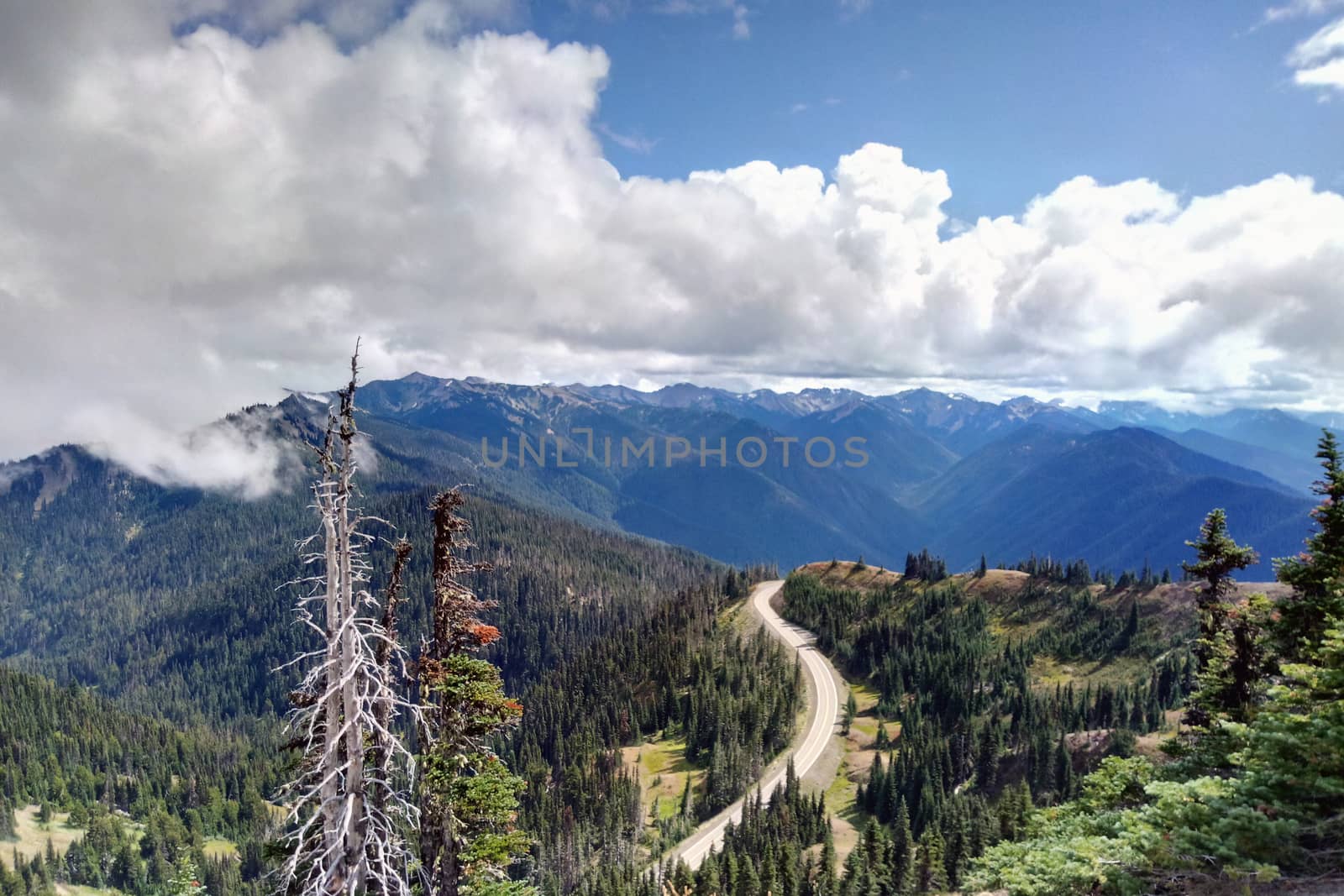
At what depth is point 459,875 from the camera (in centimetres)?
2044

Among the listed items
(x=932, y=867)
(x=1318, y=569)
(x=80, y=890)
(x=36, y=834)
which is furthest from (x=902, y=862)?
(x=36, y=834)

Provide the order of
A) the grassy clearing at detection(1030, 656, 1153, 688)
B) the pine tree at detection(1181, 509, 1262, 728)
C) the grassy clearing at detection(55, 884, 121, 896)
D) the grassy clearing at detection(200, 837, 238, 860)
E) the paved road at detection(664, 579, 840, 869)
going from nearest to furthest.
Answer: the pine tree at detection(1181, 509, 1262, 728), the paved road at detection(664, 579, 840, 869), the grassy clearing at detection(1030, 656, 1153, 688), the grassy clearing at detection(55, 884, 121, 896), the grassy clearing at detection(200, 837, 238, 860)

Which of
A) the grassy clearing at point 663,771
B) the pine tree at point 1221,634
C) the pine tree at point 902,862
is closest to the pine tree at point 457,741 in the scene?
the pine tree at point 1221,634

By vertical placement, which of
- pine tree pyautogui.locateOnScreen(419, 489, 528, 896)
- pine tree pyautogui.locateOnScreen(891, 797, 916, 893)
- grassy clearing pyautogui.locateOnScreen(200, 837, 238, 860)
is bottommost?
grassy clearing pyautogui.locateOnScreen(200, 837, 238, 860)

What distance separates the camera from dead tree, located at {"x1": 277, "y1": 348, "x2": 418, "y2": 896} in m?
14.3

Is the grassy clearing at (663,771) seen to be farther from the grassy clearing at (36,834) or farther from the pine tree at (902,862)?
the grassy clearing at (36,834)

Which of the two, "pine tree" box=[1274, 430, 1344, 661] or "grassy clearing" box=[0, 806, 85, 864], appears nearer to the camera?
"pine tree" box=[1274, 430, 1344, 661]

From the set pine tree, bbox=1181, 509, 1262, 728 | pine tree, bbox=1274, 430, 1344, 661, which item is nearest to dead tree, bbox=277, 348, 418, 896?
pine tree, bbox=1274, 430, 1344, 661

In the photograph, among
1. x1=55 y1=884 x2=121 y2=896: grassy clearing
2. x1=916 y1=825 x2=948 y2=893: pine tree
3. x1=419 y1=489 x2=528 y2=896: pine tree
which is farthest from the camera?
x1=55 y1=884 x2=121 y2=896: grassy clearing

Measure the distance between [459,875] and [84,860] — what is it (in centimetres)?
22688

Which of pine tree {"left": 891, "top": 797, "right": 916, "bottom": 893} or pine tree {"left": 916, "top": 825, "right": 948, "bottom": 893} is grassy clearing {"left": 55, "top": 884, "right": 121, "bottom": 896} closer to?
pine tree {"left": 891, "top": 797, "right": 916, "bottom": 893}

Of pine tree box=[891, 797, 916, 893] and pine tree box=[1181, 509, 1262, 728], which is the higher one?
pine tree box=[1181, 509, 1262, 728]

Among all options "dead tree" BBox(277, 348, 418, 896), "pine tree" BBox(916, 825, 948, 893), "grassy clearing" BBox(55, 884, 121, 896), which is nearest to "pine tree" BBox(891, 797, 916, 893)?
"pine tree" BBox(916, 825, 948, 893)

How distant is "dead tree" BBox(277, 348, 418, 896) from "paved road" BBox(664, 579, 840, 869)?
91.5 m
